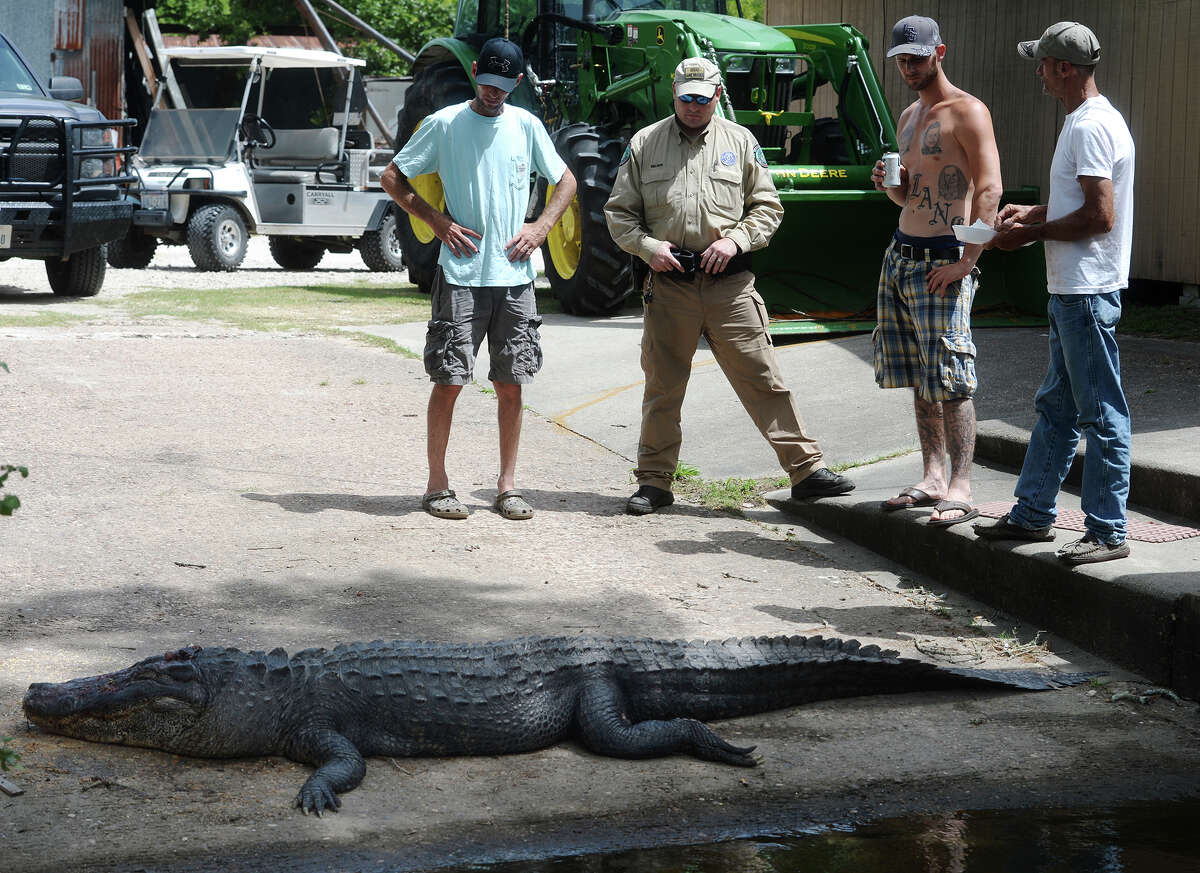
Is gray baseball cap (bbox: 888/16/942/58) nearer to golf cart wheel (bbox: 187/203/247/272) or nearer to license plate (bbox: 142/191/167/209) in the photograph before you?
golf cart wheel (bbox: 187/203/247/272)

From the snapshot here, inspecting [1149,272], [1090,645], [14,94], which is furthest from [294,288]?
[1090,645]

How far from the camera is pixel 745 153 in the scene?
20.2 ft

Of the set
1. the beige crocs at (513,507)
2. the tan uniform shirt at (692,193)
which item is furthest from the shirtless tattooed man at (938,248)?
the beige crocs at (513,507)

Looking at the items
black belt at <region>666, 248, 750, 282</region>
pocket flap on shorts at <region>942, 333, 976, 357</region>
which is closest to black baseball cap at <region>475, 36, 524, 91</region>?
black belt at <region>666, 248, 750, 282</region>

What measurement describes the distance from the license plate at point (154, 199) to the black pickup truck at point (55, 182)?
312 cm

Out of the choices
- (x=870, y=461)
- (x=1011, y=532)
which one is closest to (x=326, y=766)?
(x=1011, y=532)

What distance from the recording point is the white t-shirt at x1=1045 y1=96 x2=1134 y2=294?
440 centimetres

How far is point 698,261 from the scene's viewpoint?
607cm

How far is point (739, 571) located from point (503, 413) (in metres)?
1.40

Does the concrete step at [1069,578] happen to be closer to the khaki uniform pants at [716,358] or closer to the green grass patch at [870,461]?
the khaki uniform pants at [716,358]

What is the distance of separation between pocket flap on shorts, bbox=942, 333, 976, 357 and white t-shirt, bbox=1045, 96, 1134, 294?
0.75 meters

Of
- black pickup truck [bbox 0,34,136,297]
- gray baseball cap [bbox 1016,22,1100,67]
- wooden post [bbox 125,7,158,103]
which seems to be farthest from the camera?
wooden post [bbox 125,7,158,103]

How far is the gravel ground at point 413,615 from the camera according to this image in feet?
10.9

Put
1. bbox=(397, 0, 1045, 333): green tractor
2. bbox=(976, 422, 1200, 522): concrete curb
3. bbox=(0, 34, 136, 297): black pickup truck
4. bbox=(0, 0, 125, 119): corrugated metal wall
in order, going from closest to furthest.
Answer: bbox=(976, 422, 1200, 522): concrete curb
bbox=(397, 0, 1045, 333): green tractor
bbox=(0, 34, 136, 297): black pickup truck
bbox=(0, 0, 125, 119): corrugated metal wall
